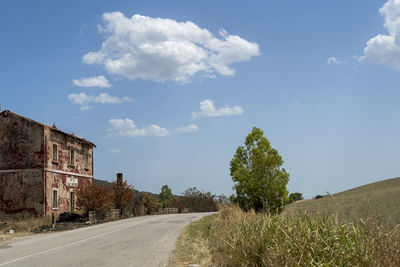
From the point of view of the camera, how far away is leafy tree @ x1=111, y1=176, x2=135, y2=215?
34812 millimetres

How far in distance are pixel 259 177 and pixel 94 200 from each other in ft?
44.5

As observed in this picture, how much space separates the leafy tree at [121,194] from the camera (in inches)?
1371

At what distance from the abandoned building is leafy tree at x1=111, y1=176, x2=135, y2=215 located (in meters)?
4.65

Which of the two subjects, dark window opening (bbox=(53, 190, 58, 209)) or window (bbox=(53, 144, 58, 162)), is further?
window (bbox=(53, 144, 58, 162))

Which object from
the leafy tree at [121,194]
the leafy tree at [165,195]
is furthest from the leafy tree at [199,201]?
the leafy tree at [121,194]

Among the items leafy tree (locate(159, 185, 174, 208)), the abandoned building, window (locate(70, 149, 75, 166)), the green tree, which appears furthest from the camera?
leafy tree (locate(159, 185, 174, 208))

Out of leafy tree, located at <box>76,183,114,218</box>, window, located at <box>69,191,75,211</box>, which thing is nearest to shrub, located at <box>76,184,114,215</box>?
leafy tree, located at <box>76,183,114,218</box>

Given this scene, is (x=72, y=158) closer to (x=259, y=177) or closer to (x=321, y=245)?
(x=259, y=177)

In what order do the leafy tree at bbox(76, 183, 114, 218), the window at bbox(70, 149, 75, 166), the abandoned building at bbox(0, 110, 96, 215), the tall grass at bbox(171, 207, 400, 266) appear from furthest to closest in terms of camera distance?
the window at bbox(70, 149, 75, 166), the abandoned building at bbox(0, 110, 96, 215), the leafy tree at bbox(76, 183, 114, 218), the tall grass at bbox(171, 207, 400, 266)

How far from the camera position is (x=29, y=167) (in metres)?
30.0

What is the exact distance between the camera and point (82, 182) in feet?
121

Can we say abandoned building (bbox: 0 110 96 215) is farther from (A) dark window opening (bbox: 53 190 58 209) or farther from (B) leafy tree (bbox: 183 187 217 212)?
(B) leafy tree (bbox: 183 187 217 212)

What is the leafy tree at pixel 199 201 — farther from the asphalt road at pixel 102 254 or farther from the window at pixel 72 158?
the asphalt road at pixel 102 254

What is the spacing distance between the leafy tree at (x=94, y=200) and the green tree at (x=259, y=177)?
1155 centimetres
